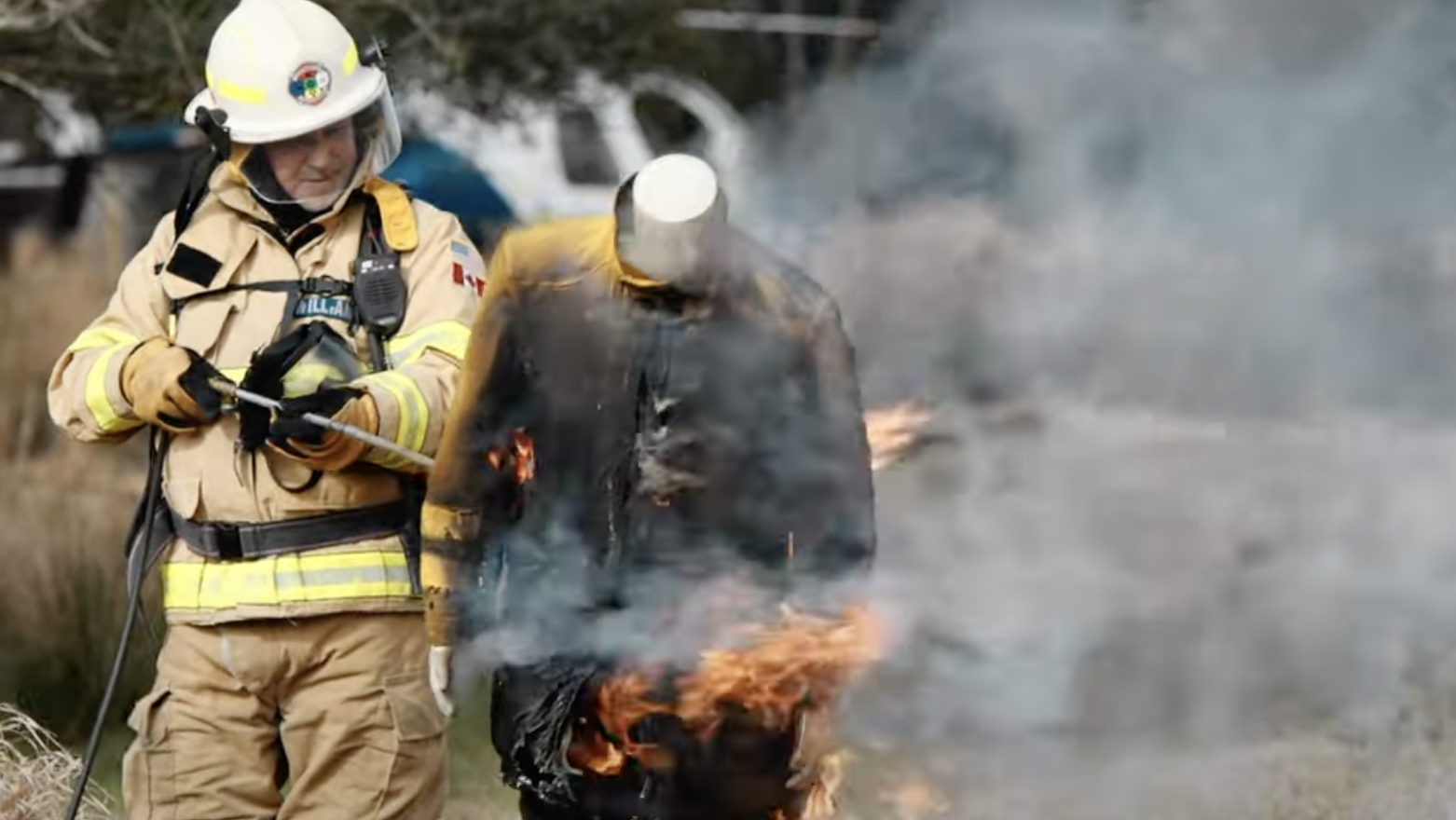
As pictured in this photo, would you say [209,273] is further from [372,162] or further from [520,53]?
[520,53]

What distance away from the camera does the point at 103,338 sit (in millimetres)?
4449

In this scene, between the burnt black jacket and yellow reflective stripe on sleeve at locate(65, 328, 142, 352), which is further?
yellow reflective stripe on sleeve at locate(65, 328, 142, 352)

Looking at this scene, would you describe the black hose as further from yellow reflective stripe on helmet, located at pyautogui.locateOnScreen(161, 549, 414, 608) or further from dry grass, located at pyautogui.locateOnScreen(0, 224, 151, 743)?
dry grass, located at pyautogui.locateOnScreen(0, 224, 151, 743)

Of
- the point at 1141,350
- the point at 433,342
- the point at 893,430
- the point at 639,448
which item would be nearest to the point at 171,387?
the point at 433,342

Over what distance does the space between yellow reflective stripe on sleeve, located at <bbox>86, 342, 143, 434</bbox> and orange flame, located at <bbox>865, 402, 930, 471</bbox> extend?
141cm

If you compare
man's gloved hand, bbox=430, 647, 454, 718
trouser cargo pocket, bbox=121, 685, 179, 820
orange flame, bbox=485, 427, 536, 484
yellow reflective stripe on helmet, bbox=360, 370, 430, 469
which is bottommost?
trouser cargo pocket, bbox=121, 685, 179, 820

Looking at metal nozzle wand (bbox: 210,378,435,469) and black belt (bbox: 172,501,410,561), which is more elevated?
metal nozzle wand (bbox: 210,378,435,469)

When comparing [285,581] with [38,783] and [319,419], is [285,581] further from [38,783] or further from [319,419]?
[38,783]

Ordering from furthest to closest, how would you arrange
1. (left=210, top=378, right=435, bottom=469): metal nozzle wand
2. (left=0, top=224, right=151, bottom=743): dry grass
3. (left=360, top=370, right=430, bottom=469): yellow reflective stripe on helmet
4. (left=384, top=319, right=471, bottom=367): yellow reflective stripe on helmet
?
(left=0, top=224, right=151, bottom=743): dry grass, (left=384, top=319, right=471, bottom=367): yellow reflective stripe on helmet, (left=360, top=370, right=430, bottom=469): yellow reflective stripe on helmet, (left=210, top=378, right=435, bottom=469): metal nozzle wand

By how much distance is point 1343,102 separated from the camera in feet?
14.6

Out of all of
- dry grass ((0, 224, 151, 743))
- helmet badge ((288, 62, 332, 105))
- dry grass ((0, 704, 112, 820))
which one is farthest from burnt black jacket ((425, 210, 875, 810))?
dry grass ((0, 224, 151, 743))

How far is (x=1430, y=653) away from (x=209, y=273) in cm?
270

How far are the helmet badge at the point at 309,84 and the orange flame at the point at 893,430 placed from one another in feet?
4.04

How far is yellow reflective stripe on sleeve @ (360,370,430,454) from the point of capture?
4266 millimetres
